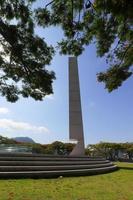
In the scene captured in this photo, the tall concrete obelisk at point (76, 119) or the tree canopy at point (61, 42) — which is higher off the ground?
the tall concrete obelisk at point (76, 119)

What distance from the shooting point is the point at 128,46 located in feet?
31.9

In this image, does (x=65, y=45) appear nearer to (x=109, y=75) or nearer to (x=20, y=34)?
(x=20, y=34)

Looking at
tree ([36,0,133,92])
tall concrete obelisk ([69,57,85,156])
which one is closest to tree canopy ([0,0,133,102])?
tree ([36,0,133,92])

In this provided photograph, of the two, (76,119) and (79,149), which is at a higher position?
(76,119)

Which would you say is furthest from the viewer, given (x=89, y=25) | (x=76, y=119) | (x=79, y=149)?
(x=76, y=119)

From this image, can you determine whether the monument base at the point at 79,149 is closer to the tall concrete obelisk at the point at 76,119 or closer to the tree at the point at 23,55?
the tall concrete obelisk at the point at 76,119

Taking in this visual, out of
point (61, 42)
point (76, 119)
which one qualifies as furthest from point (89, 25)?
point (76, 119)

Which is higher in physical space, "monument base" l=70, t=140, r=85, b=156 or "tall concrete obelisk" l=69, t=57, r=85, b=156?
"tall concrete obelisk" l=69, t=57, r=85, b=156

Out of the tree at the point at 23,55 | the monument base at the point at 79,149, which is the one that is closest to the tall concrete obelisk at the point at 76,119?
the monument base at the point at 79,149

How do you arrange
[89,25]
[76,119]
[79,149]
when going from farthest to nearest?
[76,119]
[79,149]
[89,25]

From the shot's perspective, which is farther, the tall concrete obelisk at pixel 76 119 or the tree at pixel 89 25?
the tall concrete obelisk at pixel 76 119

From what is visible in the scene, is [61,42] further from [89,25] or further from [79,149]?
[79,149]

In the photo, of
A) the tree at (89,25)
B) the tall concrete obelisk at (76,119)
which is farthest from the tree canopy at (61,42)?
the tall concrete obelisk at (76,119)

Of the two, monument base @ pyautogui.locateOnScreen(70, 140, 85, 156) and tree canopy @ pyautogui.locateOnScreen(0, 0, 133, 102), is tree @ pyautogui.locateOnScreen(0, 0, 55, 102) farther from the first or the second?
monument base @ pyautogui.locateOnScreen(70, 140, 85, 156)
